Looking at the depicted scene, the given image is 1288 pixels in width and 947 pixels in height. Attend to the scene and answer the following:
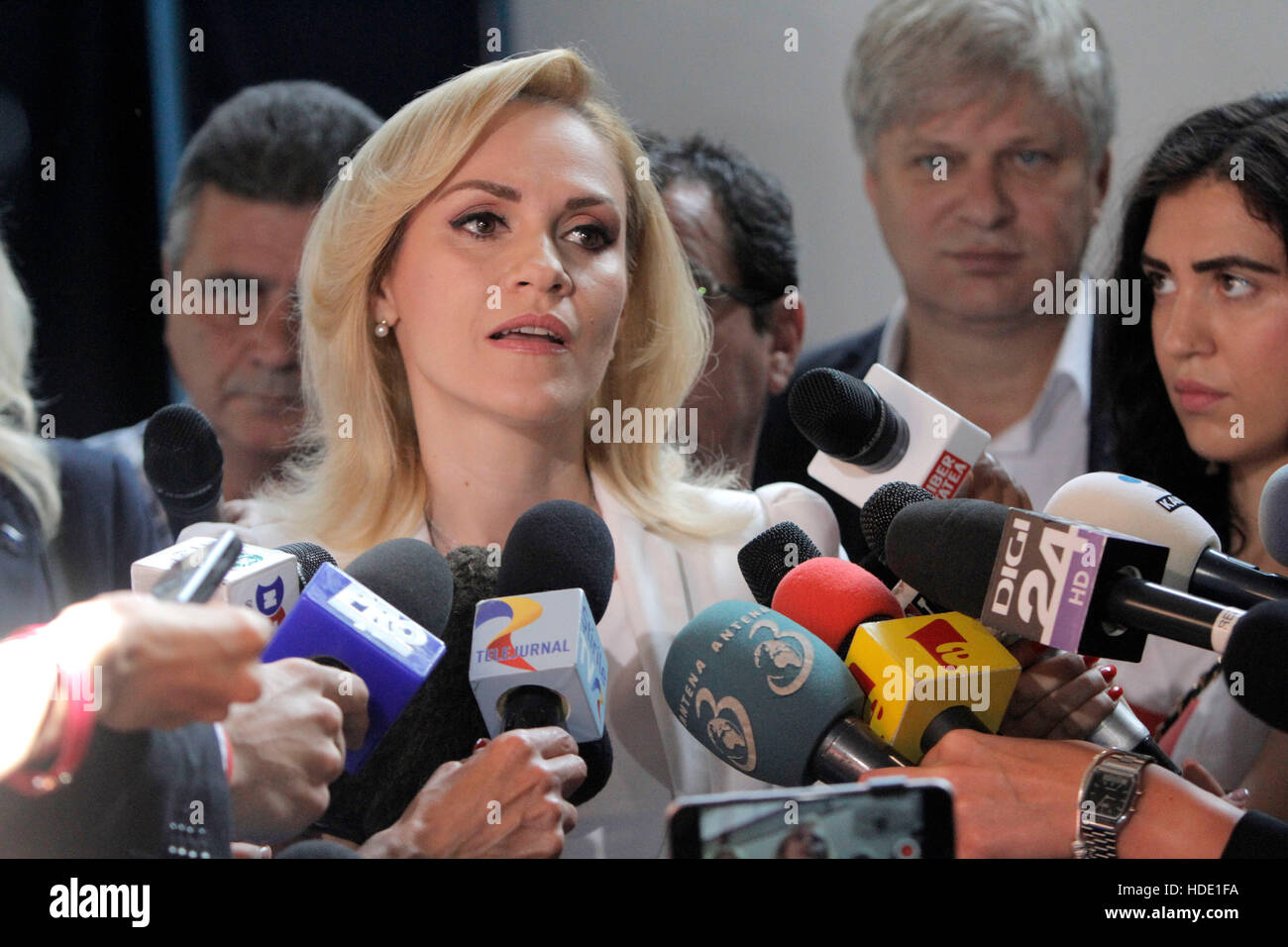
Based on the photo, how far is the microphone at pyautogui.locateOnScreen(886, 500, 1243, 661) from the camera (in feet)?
3.60

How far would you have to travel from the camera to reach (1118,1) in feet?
7.03

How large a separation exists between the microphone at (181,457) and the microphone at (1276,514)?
1.33 meters

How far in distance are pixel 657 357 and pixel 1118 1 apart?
1.07m

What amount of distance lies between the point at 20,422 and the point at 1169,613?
1.86 metres

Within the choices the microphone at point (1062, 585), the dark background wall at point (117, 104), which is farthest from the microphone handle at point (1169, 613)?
the dark background wall at point (117, 104)

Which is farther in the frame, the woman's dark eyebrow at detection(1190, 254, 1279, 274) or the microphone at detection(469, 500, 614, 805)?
the woman's dark eyebrow at detection(1190, 254, 1279, 274)

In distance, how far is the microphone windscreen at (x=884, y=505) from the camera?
4.90 feet

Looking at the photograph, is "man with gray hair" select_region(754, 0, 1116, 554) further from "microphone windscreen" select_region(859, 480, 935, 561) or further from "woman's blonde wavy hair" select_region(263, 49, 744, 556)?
"microphone windscreen" select_region(859, 480, 935, 561)

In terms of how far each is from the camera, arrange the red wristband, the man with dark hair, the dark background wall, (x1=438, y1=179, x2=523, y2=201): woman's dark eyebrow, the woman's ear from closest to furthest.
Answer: the red wristband
(x1=438, y1=179, x2=523, y2=201): woman's dark eyebrow
the woman's ear
the dark background wall
the man with dark hair

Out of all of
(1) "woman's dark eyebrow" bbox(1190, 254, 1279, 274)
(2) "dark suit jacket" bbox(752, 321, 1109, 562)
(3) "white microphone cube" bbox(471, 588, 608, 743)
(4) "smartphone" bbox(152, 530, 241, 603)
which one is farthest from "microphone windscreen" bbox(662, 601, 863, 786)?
(1) "woman's dark eyebrow" bbox(1190, 254, 1279, 274)

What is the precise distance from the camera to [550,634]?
1.33m

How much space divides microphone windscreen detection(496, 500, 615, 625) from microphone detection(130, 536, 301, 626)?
25cm

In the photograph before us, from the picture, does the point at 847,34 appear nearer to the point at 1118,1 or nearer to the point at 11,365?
the point at 1118,1
